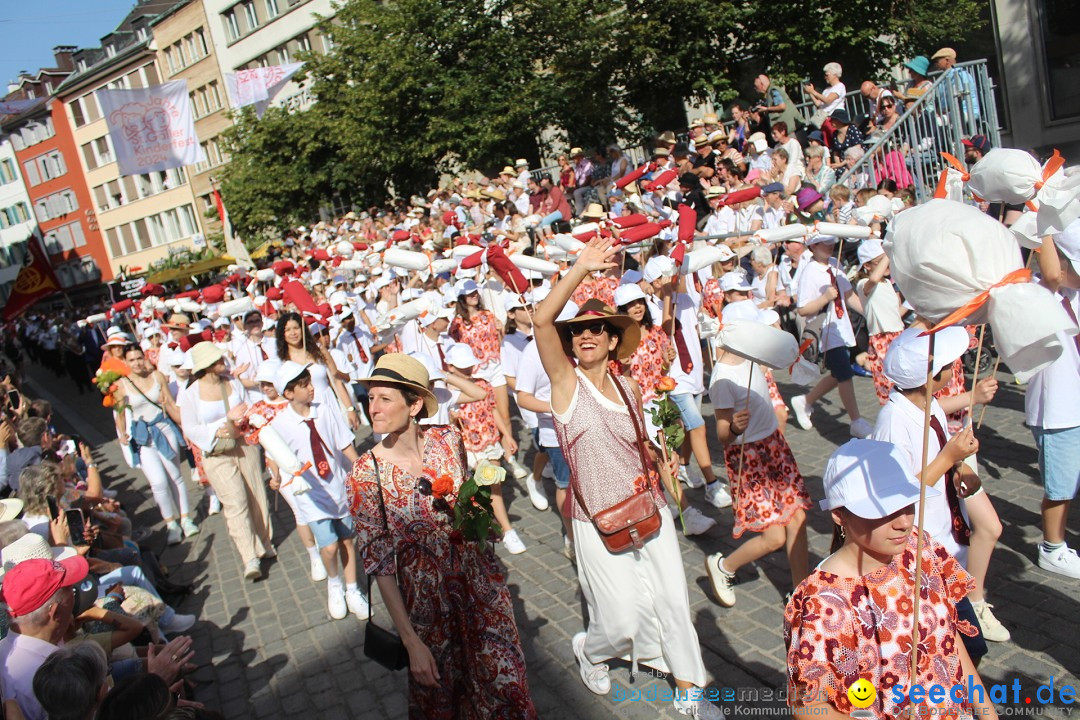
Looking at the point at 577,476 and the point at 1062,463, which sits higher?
the point at 577,476

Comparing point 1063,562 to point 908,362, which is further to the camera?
point 1063,562

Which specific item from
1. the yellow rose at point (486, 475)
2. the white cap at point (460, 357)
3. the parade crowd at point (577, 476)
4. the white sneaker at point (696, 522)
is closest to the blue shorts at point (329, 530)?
the parade crowd at point (577, 476)

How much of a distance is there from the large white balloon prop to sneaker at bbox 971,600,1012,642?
7.69ft

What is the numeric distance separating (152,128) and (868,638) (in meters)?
27.1

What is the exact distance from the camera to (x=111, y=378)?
926 centimetres

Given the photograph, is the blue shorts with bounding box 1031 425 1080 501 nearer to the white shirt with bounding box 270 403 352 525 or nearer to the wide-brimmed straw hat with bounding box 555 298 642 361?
the wide-brimmed straw hat with bounding box 555 298 642 361

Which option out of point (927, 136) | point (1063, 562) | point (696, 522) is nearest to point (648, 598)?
point (696, 522)

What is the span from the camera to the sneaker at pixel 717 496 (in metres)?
6.95

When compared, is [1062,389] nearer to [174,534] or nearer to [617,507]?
[617,507]

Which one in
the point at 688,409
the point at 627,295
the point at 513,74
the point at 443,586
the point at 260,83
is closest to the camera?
the point at 443,586

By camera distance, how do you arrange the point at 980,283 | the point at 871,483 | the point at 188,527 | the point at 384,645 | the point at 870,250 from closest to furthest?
the point at 980,283, the point at 871,483, the point at 384,645, the point at 870,250, the point at 188,527

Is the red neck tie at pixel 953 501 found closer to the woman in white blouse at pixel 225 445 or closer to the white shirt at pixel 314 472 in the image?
the white shirt at pixel 314 472

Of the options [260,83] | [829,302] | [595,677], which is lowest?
[595,677]

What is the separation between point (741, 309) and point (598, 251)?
2.84m
